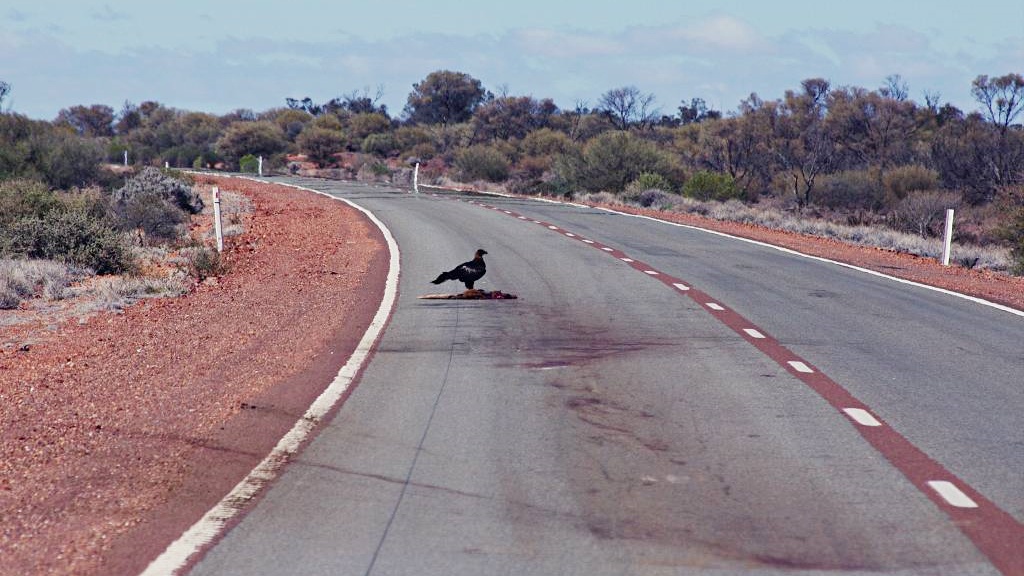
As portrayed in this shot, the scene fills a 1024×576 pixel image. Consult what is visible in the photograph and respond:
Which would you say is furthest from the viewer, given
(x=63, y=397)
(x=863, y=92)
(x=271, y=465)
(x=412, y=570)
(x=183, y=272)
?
(x=863, y=92)

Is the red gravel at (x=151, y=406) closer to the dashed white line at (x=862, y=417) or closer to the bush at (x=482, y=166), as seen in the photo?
the dashed white line at (x=862, y=417)

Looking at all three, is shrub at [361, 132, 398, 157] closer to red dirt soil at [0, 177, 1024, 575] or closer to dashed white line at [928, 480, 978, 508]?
red dirt soil at [0, 177, 1024, 575]

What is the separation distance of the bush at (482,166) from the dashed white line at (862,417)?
5030 centimetres

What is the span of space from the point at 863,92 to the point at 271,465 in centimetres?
7632

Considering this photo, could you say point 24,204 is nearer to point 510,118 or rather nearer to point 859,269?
point 859,269

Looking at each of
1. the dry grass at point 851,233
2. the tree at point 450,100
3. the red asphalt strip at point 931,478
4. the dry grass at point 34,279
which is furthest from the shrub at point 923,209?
the tree at point 450,100

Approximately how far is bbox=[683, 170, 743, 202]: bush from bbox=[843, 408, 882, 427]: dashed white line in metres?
39.6

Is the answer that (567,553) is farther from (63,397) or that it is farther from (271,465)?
(63,397)

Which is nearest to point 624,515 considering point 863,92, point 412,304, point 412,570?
point 412,570

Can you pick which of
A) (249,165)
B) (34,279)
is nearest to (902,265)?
(34,279)

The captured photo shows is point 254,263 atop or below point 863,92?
below

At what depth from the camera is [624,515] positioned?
5832 millimetres

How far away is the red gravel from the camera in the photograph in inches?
229

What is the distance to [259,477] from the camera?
21.8 feet
